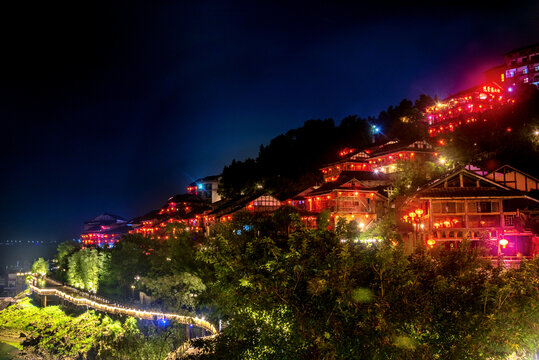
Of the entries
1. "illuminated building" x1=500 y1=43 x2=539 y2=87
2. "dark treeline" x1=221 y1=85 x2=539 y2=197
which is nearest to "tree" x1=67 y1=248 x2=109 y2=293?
"dark treeline" x1=221 y1=85 x2=539 y2=197

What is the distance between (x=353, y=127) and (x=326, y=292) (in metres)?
54.4

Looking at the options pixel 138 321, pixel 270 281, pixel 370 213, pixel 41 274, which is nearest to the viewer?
pixel 270 281

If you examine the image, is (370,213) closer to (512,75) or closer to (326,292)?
(326,292)

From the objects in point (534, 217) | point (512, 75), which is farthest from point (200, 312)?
point (512, 75)

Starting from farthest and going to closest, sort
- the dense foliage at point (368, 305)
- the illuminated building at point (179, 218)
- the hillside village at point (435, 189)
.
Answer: the illuminated building at point (179, 218), the hillside village at point (435, 189), the dense foliage at point (368, 305)

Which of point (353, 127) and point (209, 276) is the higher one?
point (353, 127)

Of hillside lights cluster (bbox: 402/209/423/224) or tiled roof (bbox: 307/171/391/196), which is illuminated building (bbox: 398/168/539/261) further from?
tiled roof (bbox: 307/171/391/196)

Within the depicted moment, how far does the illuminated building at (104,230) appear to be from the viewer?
8878 cm

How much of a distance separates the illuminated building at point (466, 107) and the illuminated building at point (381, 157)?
648cm

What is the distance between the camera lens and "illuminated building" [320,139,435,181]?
4362 centimetres

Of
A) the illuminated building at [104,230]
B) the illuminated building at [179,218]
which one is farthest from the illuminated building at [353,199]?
the illuminated building at [104,230]

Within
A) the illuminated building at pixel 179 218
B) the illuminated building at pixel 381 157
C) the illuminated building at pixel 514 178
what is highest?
the illuminated building at pixel 381 157

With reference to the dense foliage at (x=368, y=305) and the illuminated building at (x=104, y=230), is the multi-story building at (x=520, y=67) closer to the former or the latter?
the dense foliage at (x=368, y=305)

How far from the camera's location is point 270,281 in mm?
9773
